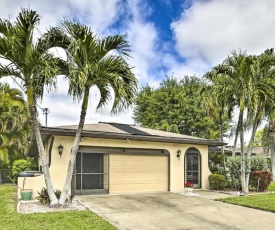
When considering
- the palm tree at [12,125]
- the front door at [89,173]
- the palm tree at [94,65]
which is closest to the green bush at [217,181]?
the front door at [89,173]

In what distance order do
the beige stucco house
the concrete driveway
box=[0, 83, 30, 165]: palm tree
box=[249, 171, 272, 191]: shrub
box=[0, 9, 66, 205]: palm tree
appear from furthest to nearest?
box=[0, 83, 30, 165]: palm tree, box=[249, 171, 272, 191]: shrub, the beige stucco house, box=[0, 9, 66, 205]: palm tree, the concrete driveway

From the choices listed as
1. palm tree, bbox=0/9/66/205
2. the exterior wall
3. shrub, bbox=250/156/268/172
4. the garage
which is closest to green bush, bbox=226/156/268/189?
shrub, bbox=250/156/268/172

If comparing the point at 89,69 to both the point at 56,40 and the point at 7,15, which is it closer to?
the point at 56,40

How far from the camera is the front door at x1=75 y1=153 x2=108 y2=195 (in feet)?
41.0

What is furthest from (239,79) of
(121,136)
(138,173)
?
(138,173)

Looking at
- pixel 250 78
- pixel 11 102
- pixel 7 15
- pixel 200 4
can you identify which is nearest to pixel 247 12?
pixel 200 4

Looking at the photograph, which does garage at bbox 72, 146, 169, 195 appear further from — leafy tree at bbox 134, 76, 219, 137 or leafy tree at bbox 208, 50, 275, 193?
leafy tree at bbox 134, 76, 219, 137

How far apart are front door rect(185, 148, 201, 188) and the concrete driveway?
12.9ft

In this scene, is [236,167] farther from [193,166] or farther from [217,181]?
[193,166]

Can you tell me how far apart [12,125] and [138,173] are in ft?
37.6

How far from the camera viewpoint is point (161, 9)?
13117mm

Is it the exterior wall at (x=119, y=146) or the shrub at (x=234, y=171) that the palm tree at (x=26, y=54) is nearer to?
the exterior wall at (x=119, y=146)

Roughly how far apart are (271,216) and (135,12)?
397 inches

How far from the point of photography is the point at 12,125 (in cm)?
2030
